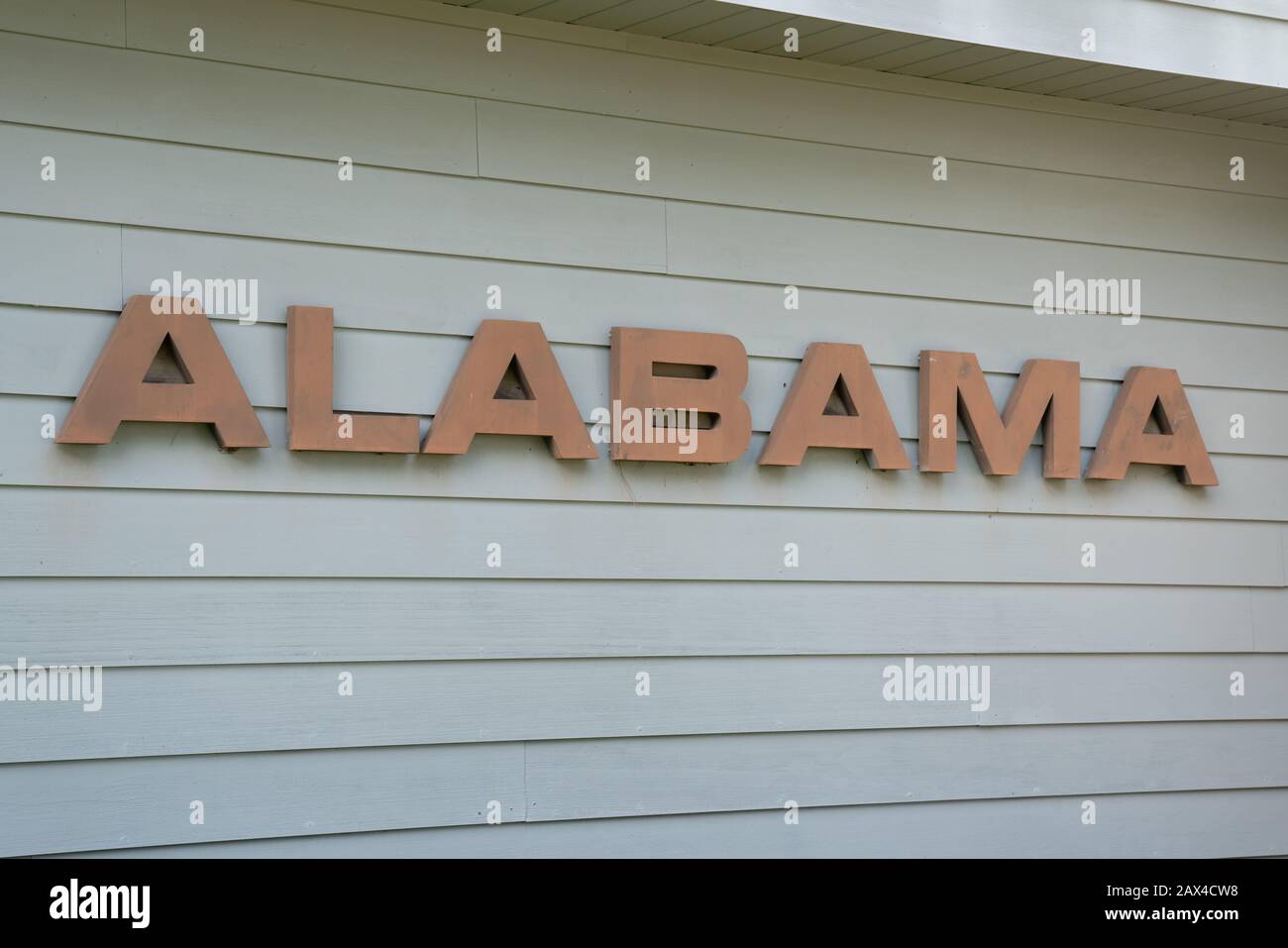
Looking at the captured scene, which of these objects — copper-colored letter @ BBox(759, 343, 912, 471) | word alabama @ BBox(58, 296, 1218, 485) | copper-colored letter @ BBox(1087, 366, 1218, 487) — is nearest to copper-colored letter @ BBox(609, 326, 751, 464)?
word alabama @ BBox(58, 296, 1218, 485)

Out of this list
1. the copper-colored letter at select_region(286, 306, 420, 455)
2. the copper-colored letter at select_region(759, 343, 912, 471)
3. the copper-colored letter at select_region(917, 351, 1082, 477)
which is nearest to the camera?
the copper-colored letter at select_region(286, 306, 420, 455)

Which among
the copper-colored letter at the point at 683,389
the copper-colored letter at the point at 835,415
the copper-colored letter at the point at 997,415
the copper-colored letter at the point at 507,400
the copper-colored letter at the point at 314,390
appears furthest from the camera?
the copper-colored letter at the point at 997,415

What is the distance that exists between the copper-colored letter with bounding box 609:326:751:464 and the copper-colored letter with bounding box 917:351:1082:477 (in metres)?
0.58

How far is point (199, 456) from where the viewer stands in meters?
3.08

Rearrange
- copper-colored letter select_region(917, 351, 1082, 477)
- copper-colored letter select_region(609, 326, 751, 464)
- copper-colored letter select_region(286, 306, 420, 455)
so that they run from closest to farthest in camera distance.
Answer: copper-colored letter select_region(286, 306, 420, 455) → copper-colored letter select_region(609, 326, 751, 464) → copper-colored letter select_region(917, 351, 1082, 477)

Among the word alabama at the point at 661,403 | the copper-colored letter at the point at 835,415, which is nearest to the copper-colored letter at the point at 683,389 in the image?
the word alabama at the point at 661,403

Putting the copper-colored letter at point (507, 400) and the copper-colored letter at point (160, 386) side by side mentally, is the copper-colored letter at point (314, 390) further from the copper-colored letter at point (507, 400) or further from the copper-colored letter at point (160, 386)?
the copper-colored letter at point (507, 400)

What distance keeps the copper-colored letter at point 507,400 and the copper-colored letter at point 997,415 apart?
1.03 metres

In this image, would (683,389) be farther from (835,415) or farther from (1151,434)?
(1151,434)

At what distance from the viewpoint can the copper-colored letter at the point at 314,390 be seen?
312 cm

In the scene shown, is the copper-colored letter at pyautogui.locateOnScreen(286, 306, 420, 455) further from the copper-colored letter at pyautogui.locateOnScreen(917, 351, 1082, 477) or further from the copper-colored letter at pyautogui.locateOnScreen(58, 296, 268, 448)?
the copper-colored letter at pyautogui.locateOnScreen(917, 351, 1082, 477)

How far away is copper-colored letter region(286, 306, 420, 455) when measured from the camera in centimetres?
312

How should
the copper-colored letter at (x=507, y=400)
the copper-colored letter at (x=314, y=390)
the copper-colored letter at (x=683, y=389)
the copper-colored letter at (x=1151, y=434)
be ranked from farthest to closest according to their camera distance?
the copper-colored letter at (x=1151, y=434), the copper-colored letter at (x=683, y=389), the copper-colored letter at (x=507, y=400), the copper-colored letter at (x=314, y=390)
